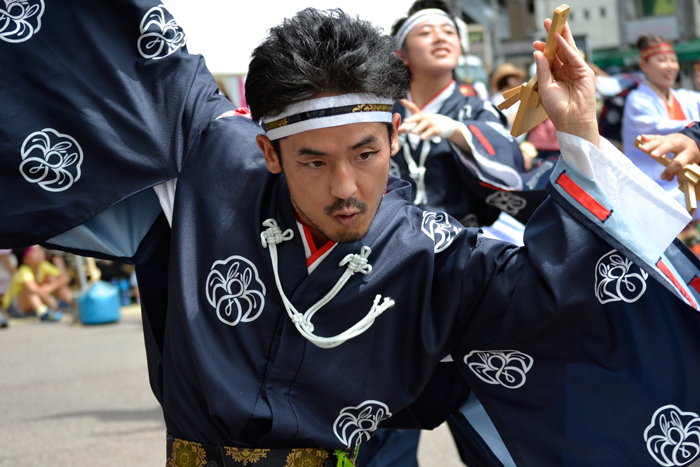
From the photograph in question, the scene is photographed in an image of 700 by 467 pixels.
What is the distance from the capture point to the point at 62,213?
1771 millimetres

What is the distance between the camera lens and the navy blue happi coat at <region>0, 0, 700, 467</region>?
1.52 meters

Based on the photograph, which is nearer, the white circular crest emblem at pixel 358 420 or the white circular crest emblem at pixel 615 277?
the white circular crest emblem at pixel 615 277

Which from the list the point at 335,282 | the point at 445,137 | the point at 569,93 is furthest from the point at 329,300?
the point at 445,137

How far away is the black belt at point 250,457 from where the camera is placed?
1596 mm

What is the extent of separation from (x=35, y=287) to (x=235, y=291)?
263 inches

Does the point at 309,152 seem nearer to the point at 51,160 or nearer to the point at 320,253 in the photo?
the point at 320,253

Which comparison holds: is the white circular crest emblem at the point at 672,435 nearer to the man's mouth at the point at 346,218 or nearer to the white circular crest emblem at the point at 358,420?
the white circular crest emblem at the point at 358,420

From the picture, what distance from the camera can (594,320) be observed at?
1.51m

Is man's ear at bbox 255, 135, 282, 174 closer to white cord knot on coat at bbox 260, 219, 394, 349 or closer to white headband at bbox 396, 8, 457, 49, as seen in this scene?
white cord knot on coat at bbox 260, 219, 394, 349

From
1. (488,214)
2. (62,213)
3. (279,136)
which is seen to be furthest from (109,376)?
(279,136)

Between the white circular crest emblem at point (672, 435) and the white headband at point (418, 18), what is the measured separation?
6.85 ft

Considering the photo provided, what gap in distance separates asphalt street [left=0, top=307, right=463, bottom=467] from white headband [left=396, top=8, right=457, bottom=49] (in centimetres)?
181

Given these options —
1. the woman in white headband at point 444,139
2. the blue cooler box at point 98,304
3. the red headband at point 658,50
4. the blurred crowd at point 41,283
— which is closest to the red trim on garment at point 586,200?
the woman in white headband at point 444,139

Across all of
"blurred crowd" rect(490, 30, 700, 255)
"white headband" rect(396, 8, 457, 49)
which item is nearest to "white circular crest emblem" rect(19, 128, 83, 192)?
"white headband" rect(396, 8, 457, 49)
